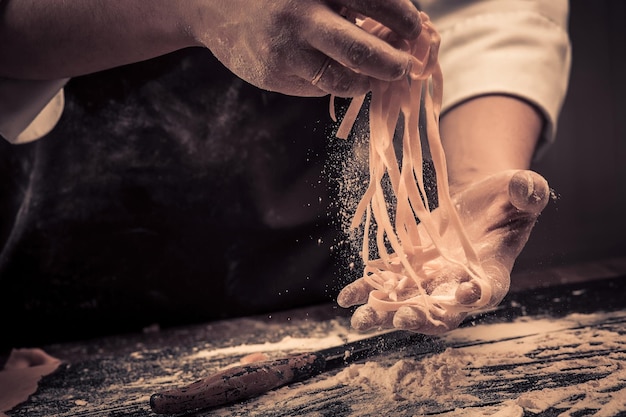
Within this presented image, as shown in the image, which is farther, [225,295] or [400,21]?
[225,295]

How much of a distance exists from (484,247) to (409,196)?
0.64ft

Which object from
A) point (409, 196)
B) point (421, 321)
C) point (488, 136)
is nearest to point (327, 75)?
point (409, 196)

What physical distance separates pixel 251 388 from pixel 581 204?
210 cm

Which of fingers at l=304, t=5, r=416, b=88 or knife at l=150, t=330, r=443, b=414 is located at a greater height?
fingers at l=304, t=5, r=416, b=88

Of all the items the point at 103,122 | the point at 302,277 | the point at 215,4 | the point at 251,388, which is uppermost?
the point at 103,122

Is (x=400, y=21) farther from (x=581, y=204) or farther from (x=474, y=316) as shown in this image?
(x=581, y=204)

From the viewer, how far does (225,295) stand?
6.60ft

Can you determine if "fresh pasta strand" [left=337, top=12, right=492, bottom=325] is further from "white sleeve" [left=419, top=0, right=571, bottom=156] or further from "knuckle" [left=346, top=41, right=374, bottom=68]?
"white sleeve" [left=419, top=0, right=571, bottom=156]

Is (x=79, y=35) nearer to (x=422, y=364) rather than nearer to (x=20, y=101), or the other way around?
(x=20, y=101)

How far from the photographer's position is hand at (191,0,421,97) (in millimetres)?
895

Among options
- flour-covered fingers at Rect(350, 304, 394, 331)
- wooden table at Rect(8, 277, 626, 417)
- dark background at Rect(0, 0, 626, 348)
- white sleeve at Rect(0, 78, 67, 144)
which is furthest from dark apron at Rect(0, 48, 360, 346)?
flour-covered fingers at Rect(350, 304, 394, 331)

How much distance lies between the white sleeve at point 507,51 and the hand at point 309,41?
777mm

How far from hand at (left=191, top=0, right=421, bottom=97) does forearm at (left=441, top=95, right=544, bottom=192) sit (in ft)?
1.89

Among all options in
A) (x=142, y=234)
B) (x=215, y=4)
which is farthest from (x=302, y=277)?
(x=215, y=4)
